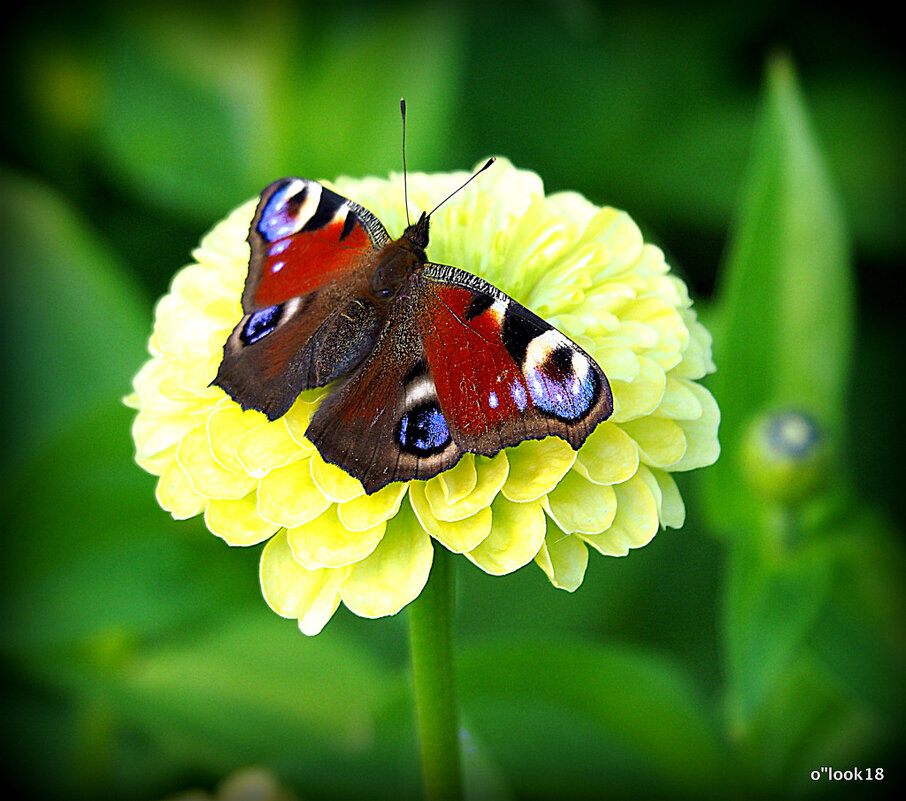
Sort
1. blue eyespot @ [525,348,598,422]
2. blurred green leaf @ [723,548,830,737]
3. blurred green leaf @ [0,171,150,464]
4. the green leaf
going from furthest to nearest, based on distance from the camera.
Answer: blurred green leaf @ [0,171,150,464]
the green leaf
blurred green leaf @ [723,548,830,737]
blue eyespot @ [525,348,598,422]

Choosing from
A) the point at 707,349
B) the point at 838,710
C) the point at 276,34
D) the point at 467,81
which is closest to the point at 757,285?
the point at 707,349

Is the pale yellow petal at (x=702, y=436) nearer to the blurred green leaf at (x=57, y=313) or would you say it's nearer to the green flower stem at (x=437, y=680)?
the green flower stem at (x=437, y=680)

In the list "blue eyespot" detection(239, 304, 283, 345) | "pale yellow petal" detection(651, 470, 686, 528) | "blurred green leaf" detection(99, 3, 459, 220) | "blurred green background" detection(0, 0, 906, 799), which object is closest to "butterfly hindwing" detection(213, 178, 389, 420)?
"blue eyespot" detection(239, 304, 283, 345)

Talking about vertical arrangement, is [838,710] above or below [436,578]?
below

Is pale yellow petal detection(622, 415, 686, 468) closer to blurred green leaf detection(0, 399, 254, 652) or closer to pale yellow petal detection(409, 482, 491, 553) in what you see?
pale yellow petal detection(409, 482, 491, 553)

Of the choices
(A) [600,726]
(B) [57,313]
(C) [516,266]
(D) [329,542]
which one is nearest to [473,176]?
(C) [516,266]

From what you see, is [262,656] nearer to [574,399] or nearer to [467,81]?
[574,399]
